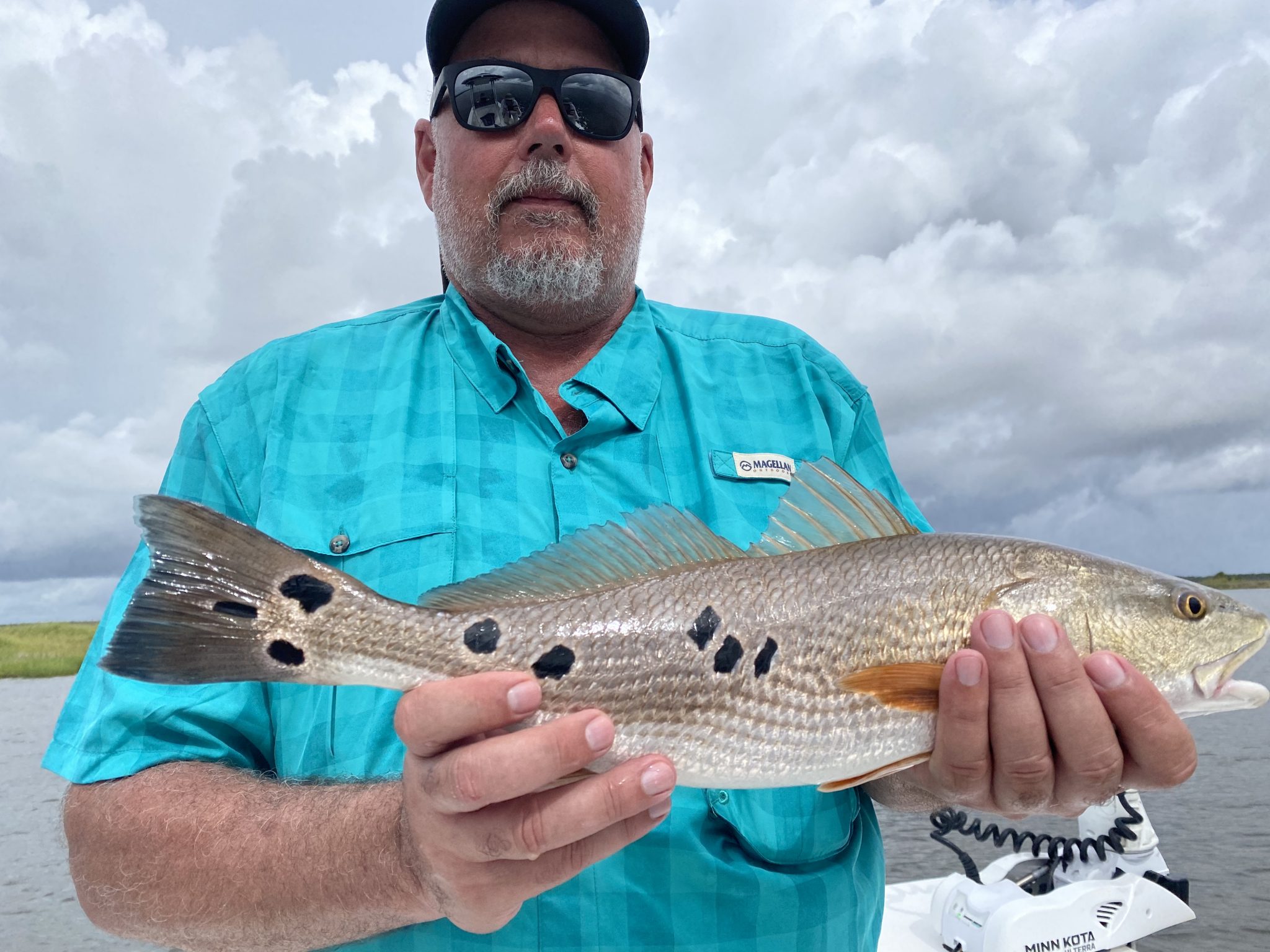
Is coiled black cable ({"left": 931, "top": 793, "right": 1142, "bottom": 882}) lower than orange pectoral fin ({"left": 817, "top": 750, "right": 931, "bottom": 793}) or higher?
lower

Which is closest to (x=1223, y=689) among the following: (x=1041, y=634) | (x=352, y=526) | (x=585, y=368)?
(x=1041, y=634)

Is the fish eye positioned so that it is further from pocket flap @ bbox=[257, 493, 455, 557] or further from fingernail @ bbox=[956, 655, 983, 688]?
pocket flap @ bbox=[257, 493, 455, 557]

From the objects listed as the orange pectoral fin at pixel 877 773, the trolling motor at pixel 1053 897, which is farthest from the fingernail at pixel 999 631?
the trolling motor at pixel 1053 897

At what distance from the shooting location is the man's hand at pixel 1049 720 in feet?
6.89

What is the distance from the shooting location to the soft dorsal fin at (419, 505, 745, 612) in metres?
2.14

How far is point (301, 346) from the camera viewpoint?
300 cm

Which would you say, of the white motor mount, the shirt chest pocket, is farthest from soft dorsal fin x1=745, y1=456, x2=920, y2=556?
the white motor mount

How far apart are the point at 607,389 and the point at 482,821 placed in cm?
153

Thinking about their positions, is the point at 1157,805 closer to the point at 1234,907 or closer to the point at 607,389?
the point at 1234,907

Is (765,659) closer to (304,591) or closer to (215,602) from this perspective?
(304,591)

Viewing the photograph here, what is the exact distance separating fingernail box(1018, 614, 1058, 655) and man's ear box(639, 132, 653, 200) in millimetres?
2551

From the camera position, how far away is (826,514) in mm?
2500

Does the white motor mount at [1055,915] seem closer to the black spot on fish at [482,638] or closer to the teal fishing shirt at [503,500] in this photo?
the teal fishing shirt at [503,500]

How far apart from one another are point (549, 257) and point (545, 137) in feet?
1.51
